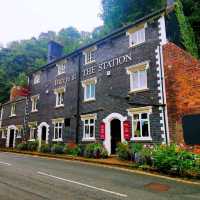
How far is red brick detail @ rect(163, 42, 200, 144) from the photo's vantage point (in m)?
13.8

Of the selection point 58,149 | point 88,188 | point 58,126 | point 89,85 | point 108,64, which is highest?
point 108,64

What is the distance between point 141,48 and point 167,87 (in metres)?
3.89

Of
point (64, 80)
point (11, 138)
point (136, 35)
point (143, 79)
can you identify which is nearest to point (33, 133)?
point (11, 138)

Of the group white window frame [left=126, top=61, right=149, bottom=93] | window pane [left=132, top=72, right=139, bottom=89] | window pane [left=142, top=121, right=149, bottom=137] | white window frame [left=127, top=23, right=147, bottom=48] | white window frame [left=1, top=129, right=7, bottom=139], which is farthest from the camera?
white window frame [left=1, top=129, right=7, bottom=139]

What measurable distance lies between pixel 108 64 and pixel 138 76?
3.33m

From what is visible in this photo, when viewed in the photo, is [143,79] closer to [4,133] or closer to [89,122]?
[89,122]

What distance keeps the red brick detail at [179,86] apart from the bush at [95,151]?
4998mm

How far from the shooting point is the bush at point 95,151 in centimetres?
1595

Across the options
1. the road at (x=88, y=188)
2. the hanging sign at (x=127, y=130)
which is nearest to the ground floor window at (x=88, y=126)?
the hanging sign at (x=127, y=130)

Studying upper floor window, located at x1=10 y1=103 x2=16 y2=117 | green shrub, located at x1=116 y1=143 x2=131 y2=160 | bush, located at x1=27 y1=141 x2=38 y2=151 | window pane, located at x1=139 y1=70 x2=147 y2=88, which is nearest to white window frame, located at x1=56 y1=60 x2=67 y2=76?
bush, located at x1=27 y1=141 x2=38 y2=151

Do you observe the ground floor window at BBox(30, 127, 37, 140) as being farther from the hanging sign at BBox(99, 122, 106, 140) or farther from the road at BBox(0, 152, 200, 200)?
the road at BBox(0, 152, 200, 200)

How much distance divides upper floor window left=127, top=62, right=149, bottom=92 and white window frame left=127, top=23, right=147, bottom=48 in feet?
6.45

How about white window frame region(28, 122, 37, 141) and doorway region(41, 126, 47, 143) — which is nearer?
doorway region(41, 126, 47, 143)

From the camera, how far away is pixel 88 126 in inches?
755
